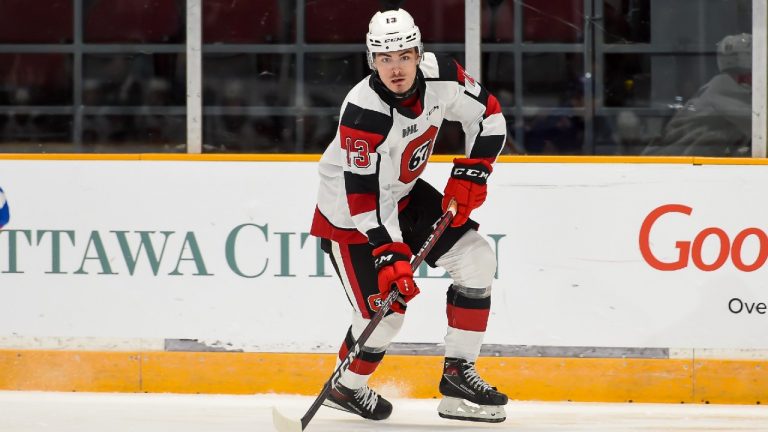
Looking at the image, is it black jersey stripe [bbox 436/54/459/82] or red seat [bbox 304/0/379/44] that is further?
red seat [bbox 304/0/379/44]

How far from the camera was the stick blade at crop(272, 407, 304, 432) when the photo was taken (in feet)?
12.7

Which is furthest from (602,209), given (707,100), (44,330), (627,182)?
(44,330)

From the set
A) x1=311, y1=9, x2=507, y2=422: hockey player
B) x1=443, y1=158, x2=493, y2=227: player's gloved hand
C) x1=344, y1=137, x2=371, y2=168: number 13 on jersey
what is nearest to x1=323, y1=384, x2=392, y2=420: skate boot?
x1=311, y1=9, x2=507, y2=422: hockey player

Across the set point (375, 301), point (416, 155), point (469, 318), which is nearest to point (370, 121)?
point (416, 155)

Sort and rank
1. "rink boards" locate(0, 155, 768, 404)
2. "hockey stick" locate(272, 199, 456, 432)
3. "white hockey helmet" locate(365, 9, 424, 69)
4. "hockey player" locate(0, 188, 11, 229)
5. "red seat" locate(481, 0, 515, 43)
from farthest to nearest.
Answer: "red seat" locate(481, 0, 515, 43)
"hockey player" locate(0, 188, 11, 229)
"rink boards" locate(0, 155, 768, 404)
"hockey stick" locate(272, 199, 456, 432)
"white hockey helmet" locate(365, 9, 424, 69)

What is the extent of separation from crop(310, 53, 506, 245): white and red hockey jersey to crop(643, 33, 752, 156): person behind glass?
1.12 meters

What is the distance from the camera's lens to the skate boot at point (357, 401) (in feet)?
13.9

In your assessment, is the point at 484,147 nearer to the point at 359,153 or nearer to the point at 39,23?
the point at 359,153

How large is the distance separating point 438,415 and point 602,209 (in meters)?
0.95

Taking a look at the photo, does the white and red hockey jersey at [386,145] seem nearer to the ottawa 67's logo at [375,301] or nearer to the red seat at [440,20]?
the ottawa 67's logo at [375,301]

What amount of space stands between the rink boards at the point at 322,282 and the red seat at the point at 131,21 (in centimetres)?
54

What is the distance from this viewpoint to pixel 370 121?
3.87 metres

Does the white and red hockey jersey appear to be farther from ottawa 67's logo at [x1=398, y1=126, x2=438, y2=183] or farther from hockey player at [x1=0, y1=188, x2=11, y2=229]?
hockey player at [x1=0, y1=188, x2=11, y2=229]

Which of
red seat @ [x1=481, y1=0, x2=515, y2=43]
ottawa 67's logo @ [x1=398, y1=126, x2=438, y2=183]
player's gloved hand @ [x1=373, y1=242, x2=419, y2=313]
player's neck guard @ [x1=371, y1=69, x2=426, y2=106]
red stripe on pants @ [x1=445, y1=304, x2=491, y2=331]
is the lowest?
red stripe on pants @ [x1=445, y1=304, x2=491, y2=331]
